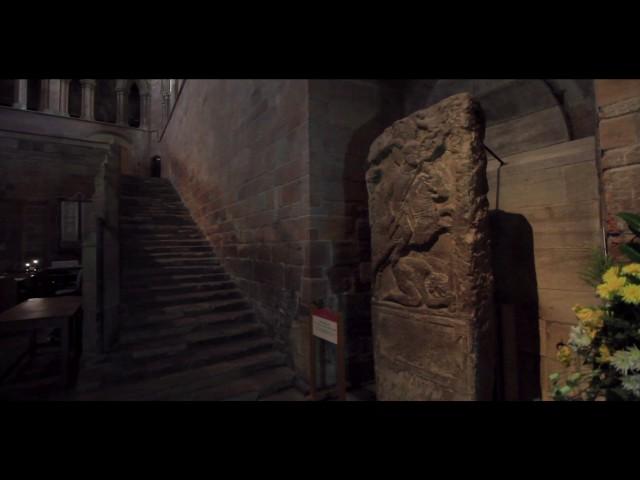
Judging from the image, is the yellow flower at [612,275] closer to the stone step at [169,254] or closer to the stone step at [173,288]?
the stone step at [173,288]

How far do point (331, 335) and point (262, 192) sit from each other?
2.07 metres

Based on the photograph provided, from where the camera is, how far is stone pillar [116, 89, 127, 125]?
1289 cm

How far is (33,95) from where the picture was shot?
1151 cm

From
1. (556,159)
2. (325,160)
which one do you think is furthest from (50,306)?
(556,159)

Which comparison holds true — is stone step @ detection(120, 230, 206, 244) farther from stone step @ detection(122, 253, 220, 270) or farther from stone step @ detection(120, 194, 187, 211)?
stone step @ detection(120, 194, 187, 211)

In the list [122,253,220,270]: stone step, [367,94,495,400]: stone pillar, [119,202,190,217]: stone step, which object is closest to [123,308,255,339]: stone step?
[122,253,220,270]: stone step

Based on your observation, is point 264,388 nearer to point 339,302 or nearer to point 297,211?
point 339,302

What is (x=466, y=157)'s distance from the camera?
175 cm

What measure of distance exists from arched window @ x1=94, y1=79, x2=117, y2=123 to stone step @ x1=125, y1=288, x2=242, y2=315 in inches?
521

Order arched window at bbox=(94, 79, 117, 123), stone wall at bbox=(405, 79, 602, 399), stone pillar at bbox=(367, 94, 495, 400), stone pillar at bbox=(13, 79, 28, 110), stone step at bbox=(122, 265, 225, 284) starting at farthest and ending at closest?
arched window at bbox=(94, 79, 117, 123), stone pillar at bbox=(13, 79, 28, 110), stone step at bbox=(122, 265, 225, 284), stone wall at bbox=(405, 79, 602, 399), stone pillar at bbox=(367, 94, 495, 400)

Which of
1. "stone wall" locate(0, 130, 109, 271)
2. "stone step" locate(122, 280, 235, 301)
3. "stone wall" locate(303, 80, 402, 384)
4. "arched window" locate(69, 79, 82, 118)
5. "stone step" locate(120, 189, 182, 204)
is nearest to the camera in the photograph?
"stone wall" locate(303, 80, 402, 384)

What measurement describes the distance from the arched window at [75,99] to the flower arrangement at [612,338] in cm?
1676

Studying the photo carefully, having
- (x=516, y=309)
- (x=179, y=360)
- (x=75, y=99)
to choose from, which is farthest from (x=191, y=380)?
(x=75, y=99)
